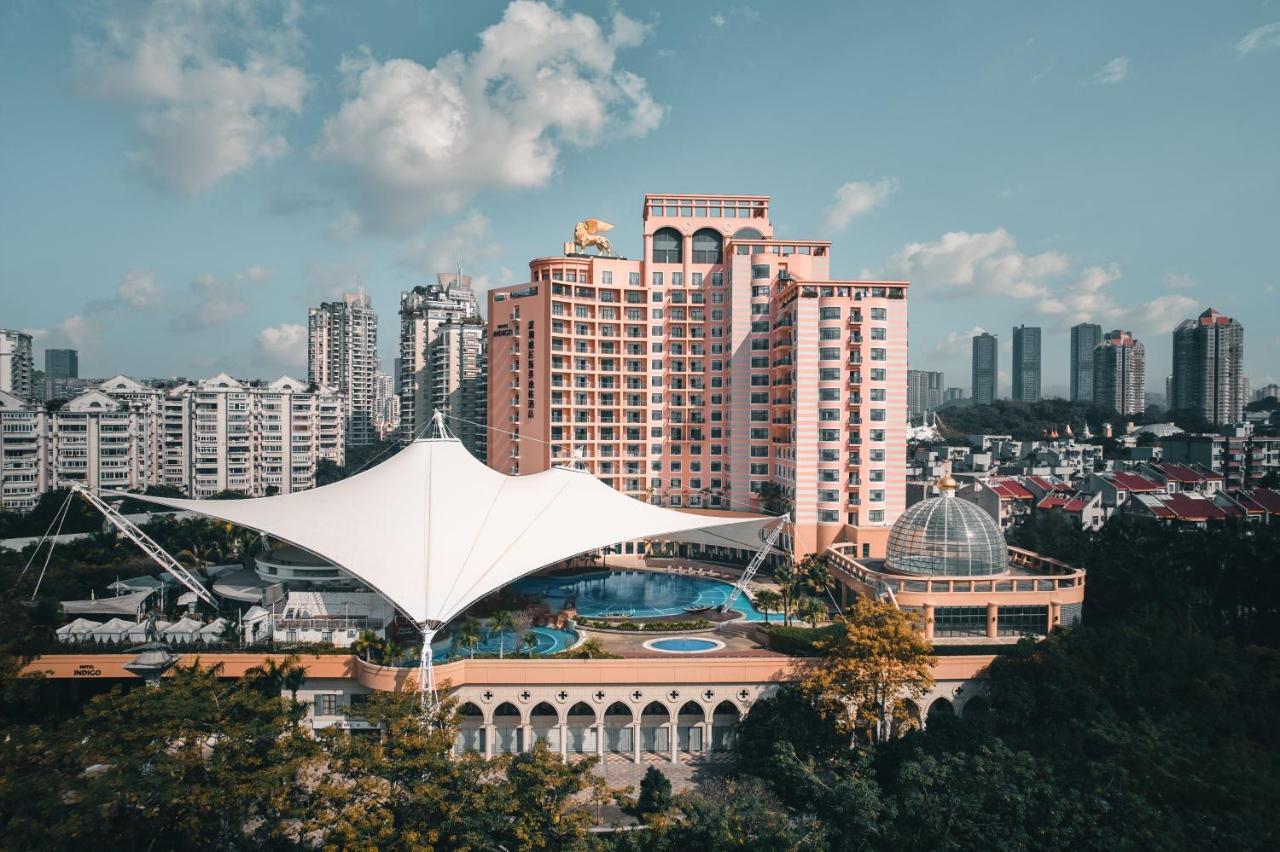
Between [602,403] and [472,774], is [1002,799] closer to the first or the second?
[472,774]

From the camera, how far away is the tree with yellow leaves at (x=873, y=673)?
23.0 metres

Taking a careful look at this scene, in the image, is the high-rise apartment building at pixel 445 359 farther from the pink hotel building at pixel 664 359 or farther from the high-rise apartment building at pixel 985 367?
the high-rise apartment building at pixel 985 367

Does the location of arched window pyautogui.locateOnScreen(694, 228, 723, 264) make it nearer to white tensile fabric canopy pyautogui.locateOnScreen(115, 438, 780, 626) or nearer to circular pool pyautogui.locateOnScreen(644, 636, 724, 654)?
white tensile fabric canopy pyautogui.locateOnScreen(115, 438, 780, 626)

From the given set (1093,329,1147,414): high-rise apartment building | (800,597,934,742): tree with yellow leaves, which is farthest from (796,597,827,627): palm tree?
(1093,329,1147,414): high-rise apartment building

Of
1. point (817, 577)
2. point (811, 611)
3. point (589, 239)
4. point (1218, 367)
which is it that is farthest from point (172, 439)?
point (1218, 367)

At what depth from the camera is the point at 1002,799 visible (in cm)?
1712

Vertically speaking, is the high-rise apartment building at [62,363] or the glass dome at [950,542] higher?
the high-rise apartment building at [62,363]

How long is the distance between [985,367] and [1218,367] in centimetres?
7782

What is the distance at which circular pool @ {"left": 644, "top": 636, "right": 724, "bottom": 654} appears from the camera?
1072 inches

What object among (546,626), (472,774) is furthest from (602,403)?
(472,774)

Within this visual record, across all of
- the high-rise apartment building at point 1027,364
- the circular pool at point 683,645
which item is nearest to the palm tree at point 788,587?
the circular pool at point 683,645

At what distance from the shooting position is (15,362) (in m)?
96.1

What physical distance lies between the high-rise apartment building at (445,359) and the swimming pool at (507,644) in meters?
46.6

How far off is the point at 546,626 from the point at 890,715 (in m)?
13.7
